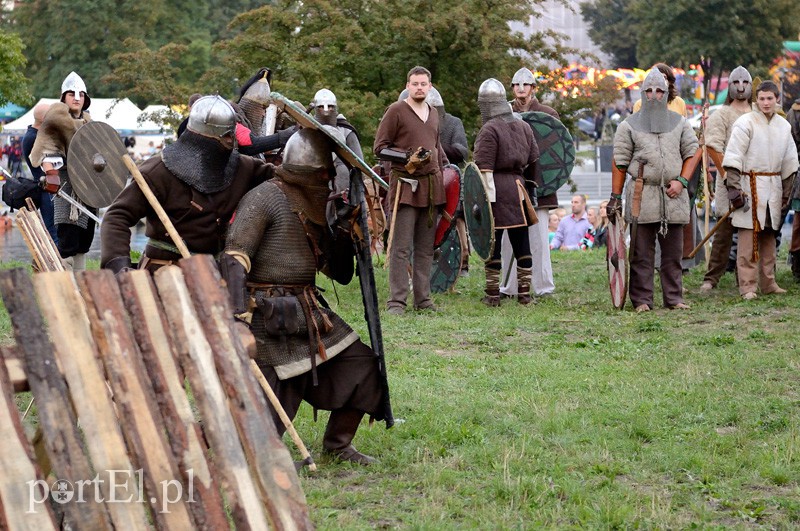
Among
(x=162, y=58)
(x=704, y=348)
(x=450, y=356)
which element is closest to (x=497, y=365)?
(x=450, y=356)

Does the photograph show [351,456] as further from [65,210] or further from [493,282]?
[65,210]

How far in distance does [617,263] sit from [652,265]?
318 millimetres

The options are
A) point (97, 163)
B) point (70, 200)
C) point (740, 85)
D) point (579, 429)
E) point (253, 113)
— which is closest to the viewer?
point (579, 429)

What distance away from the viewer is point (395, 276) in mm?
10133

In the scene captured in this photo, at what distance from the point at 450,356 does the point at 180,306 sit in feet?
16.0

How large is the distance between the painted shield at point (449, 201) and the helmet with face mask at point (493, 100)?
67cm

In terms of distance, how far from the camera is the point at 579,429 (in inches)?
238

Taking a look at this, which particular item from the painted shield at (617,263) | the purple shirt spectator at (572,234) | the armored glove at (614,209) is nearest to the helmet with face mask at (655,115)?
the armored glove at (614,209)

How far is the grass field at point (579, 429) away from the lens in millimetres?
4875

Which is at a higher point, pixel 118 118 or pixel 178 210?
pixel 178 210

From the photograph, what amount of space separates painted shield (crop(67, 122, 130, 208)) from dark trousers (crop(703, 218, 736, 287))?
6031 mm

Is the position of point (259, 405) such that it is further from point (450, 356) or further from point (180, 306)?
point (450, 356)

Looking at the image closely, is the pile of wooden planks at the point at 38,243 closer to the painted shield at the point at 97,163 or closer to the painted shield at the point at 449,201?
the painted shield at the point at 97,163

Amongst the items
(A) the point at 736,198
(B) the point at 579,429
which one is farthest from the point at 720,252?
(B) the point at 579,429
